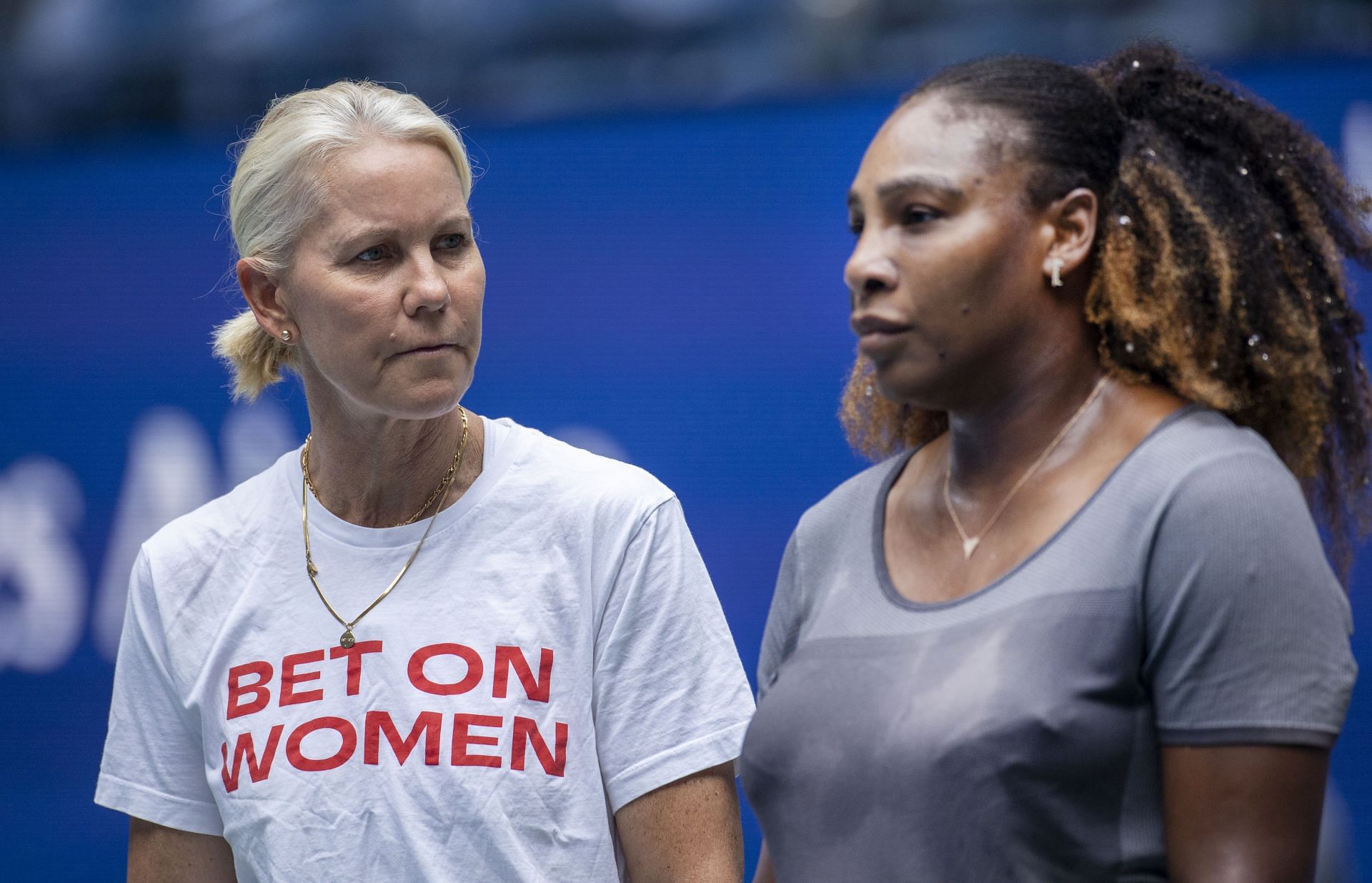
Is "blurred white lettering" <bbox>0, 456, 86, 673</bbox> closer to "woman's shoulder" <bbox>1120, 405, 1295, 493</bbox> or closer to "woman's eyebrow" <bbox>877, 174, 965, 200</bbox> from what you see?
"woman's eyebrow" <bbox>877, 174, 965, 200</bbox>

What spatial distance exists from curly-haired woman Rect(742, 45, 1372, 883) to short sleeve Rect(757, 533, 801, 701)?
0.12 feet

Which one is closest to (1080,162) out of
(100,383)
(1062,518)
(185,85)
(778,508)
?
(1062,518)

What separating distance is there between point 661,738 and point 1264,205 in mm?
737

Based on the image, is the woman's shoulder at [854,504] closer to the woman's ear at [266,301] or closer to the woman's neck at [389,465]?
the woman's neck at [389,465]

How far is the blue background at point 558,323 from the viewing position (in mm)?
2943

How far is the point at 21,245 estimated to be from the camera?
3301 mm

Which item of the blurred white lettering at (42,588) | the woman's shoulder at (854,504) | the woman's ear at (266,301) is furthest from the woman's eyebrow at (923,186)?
the blurred white lettering at (42,588)

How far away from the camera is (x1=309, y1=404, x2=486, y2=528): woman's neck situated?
1.65m

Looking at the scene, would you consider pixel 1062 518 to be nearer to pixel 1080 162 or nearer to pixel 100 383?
pixel 1080 162

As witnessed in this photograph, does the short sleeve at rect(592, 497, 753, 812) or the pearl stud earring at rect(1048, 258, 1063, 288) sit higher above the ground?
the pearl stud earring at rect(1048, 258, 1063, 288)

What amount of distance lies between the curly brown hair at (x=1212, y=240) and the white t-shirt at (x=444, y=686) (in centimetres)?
57

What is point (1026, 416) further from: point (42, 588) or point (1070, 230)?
point (42, 588)

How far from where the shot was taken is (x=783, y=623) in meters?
1.33

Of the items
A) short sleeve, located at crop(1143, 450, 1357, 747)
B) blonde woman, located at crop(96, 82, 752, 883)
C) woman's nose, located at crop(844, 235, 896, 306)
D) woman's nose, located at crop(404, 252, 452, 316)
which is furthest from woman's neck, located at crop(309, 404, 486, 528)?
short sleeve, located at crop(1143, 450, 1357, 747)
